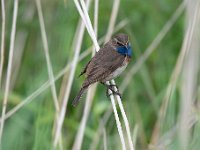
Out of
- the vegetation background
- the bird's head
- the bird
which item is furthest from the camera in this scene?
the vegetation background

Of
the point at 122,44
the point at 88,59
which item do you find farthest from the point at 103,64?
the point at 88,59

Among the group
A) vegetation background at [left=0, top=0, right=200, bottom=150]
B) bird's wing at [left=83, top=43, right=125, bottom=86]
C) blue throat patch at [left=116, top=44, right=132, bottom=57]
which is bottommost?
bird's wing at [left=83, top=43, right=125, bottom=86]

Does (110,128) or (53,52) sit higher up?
(53,52)

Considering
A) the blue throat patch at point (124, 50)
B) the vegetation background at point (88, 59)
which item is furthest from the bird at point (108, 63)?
the vegetation background at point (88, 59)

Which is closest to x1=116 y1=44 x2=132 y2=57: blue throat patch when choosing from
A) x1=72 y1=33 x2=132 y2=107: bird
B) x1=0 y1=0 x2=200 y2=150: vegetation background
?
x1=72 y1=33 x2=132 y2=107: bird

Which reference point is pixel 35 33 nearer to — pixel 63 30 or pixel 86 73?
pixel 63 30

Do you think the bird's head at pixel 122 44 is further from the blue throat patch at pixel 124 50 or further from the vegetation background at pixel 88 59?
the vegetation background at pixel 88 59

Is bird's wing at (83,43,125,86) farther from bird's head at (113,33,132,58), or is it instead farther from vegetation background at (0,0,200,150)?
vegetation background at (0,0,200,150)

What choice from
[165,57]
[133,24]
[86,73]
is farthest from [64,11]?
[86,73]
